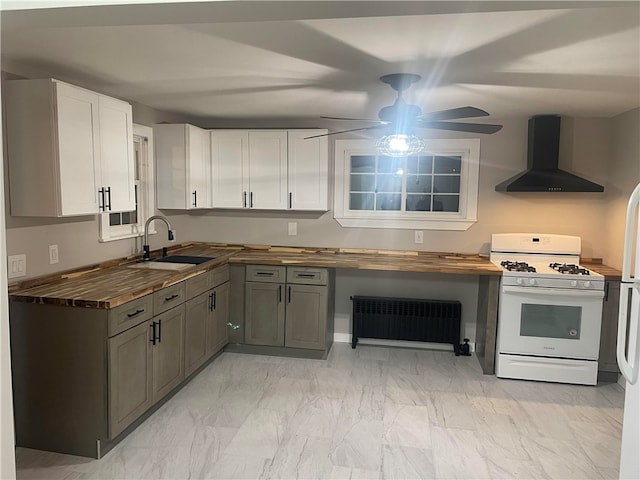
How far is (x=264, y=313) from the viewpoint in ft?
14.0

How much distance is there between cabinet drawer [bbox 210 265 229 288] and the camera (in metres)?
3.95

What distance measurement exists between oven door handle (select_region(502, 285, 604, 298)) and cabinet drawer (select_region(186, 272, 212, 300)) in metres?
2.41

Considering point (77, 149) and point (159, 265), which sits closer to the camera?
point (77, 149)

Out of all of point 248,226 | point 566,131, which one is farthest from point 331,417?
point 566,131

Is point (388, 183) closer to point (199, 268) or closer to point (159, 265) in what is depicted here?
point (199, 268)

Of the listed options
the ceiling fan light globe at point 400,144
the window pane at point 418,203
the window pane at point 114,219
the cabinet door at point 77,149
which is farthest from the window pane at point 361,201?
the cabinet door at point 77,149

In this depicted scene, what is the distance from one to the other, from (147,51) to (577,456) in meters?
3.28

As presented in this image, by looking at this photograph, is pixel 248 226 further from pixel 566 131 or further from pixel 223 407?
pixel 566 131

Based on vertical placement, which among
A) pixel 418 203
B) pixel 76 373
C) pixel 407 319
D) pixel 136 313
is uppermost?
pixel 418 203

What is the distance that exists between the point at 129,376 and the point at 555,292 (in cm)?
317

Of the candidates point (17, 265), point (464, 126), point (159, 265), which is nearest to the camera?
point (17, 265)

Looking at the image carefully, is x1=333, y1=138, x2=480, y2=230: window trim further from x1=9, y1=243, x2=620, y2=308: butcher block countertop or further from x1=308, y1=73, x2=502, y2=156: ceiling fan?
x1=308, y1=73, x2=502, y2=156: ceiling fan

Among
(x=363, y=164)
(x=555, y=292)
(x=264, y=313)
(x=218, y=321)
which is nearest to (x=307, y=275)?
(x=264, y=313)

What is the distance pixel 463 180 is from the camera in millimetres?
4520
